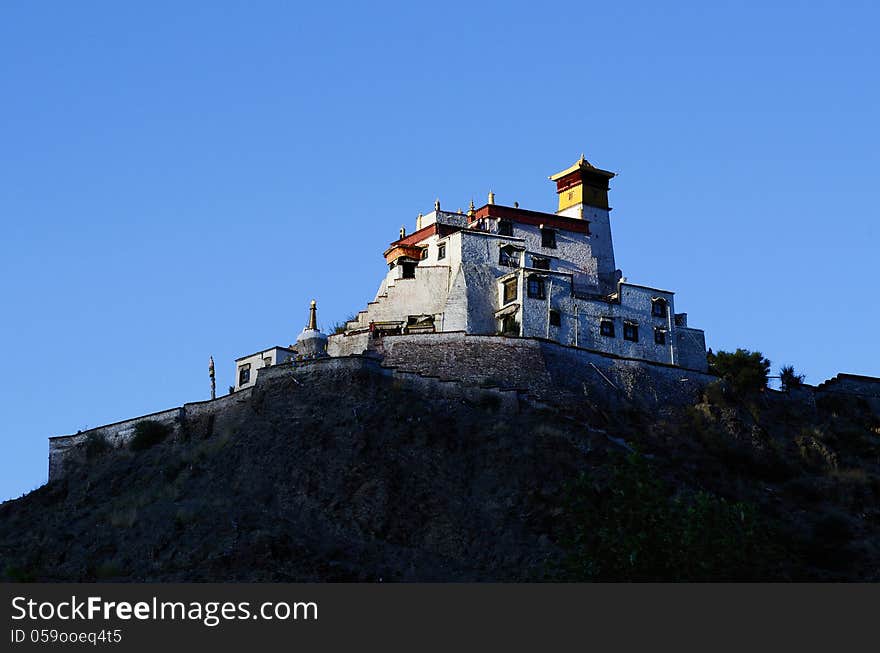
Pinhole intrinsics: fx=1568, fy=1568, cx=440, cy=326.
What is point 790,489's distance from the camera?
7944cm

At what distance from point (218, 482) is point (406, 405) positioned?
9497mm

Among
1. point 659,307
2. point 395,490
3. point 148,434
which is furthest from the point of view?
point 659,307

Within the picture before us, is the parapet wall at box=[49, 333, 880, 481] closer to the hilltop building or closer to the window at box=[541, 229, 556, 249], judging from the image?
the hilltop building

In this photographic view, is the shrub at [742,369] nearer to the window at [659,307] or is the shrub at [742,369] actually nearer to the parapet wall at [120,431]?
the window at [659,307]

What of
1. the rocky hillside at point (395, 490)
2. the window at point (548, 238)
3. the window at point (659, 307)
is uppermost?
the window at point (548, 238)

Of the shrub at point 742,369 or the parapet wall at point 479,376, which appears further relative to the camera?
the shrub at point 742,369

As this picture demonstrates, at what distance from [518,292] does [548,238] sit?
7793mm

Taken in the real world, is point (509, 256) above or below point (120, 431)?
above

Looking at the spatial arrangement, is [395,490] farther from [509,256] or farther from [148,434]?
[509,256]

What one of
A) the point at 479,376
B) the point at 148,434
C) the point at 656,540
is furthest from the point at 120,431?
the point at 656,540

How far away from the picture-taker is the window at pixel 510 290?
85.3 m

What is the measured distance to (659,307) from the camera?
88.2 metres

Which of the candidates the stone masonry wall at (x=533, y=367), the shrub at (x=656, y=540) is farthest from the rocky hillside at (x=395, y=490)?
the shrub at (x=656, y=540)

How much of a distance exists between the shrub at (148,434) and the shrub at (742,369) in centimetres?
3074
